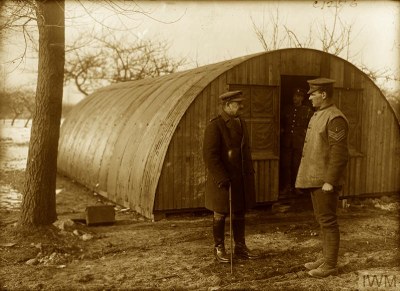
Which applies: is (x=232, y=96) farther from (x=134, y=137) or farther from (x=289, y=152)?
(x=289, y=152)

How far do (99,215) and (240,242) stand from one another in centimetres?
304

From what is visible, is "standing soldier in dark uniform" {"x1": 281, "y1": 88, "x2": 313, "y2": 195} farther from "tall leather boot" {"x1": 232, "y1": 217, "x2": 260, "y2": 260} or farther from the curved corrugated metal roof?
"tall leather boot" {"x1": 232, "y1": 217, "x2": 260, "y2": 260}

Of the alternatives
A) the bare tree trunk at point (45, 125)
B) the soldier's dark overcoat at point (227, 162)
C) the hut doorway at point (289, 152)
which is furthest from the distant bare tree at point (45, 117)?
the hut doorway at point (289, 152)

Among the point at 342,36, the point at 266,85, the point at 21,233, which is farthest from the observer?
the point at 342,36

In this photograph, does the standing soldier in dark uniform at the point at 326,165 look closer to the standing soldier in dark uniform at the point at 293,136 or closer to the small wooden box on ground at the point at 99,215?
the small wooden box on ground at the point at 99,215

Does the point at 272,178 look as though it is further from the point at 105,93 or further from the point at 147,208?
the point at 105,93

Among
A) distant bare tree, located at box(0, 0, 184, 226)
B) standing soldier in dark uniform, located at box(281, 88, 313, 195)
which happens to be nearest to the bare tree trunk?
distant bare tree, located at box(0, 0, 184, 226)

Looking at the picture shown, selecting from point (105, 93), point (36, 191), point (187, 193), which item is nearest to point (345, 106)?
point (187, 193)

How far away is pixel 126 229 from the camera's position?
7883mm

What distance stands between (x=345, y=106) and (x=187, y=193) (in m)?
4.32

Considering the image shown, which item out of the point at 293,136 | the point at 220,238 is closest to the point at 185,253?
the point at 220,238

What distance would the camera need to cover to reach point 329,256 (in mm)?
5328

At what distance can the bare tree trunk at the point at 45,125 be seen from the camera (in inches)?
271

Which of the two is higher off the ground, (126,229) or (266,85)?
(266,85)
